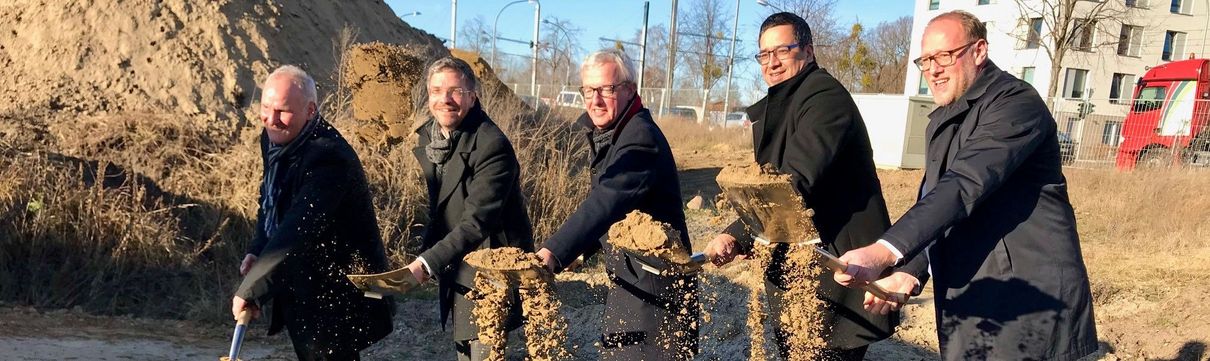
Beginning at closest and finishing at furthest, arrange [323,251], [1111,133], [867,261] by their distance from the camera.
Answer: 1. [867,261]
2. [323,251]
3. [1111,133]

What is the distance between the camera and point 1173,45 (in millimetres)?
33938

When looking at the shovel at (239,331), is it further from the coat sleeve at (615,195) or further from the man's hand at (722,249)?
the man's hand at (722,249)

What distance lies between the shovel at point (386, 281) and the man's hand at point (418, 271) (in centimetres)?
1

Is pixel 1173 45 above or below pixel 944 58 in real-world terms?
above

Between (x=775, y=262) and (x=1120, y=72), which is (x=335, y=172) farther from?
(x=1120, y=72)

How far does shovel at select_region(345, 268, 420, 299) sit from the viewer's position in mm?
2473

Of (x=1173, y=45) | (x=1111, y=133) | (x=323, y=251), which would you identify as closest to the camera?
(x=323, y=251)

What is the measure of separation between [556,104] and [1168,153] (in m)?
8.36

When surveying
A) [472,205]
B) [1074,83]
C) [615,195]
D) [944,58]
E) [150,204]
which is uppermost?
[1074,83]

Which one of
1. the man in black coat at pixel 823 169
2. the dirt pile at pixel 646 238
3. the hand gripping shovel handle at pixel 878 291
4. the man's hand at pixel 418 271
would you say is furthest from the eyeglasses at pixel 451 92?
the hand gripping shovel handle at pixel 878 291

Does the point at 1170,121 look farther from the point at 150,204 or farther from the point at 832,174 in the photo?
the point at 150,204

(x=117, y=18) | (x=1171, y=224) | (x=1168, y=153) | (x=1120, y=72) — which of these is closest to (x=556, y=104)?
(x=117, y=18)

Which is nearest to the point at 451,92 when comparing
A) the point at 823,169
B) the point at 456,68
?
the point at 456,68

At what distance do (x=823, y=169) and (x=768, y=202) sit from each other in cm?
35
